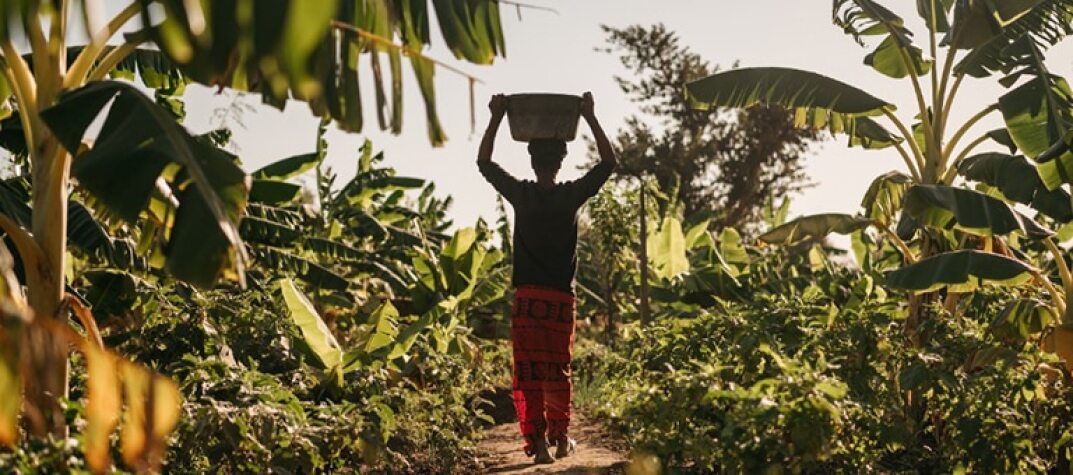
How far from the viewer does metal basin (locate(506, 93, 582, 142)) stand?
703 centimetres

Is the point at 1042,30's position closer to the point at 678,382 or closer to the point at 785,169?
the point at 678,382

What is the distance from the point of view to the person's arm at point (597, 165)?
687 centimetres

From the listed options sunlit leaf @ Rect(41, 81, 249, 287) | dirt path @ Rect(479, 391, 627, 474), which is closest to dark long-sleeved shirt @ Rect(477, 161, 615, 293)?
dirt path @ Rect(479, 391, 627, 474)

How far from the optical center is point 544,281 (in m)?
6.96

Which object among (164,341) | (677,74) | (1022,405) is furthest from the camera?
(677,74)

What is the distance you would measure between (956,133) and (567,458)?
12.1 feet

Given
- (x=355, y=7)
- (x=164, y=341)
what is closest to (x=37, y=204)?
(x=355, y=7)

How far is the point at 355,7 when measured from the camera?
492 centimetres

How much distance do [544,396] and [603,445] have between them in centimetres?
119

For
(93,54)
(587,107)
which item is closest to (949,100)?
(587,107)

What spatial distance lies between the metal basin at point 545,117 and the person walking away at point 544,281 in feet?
0.23

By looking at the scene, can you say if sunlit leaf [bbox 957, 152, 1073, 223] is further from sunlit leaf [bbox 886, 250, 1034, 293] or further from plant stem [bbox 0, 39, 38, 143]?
plant stem [bbox 0, 39, 38, 143]

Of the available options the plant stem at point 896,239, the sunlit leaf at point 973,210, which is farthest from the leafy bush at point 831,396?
the plant stem at point 896,239

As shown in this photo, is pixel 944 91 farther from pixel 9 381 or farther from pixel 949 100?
pixel 9 381
